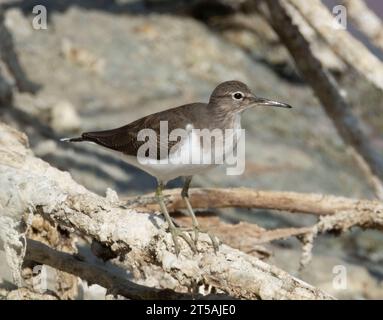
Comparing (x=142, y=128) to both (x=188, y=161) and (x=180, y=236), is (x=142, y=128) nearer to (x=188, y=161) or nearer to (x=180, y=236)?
(x=188, y=161)

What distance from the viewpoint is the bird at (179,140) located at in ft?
15.8

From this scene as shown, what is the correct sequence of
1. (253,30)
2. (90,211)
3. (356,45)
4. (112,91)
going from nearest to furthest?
1. (90,211)
2. (356,45)
3. (112,91)
4. (253,30)

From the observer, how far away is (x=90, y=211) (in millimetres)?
4715

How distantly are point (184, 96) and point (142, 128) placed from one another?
163 inches

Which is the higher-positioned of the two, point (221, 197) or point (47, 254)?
point (221, 197)

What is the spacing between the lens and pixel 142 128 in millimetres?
5188

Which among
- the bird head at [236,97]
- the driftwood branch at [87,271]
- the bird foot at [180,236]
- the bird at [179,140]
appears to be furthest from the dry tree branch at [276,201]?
the bird foot at [180,236]

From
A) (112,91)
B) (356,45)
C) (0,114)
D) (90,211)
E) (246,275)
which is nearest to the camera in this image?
(246,275)

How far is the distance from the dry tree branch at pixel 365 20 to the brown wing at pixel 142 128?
41.0 inches

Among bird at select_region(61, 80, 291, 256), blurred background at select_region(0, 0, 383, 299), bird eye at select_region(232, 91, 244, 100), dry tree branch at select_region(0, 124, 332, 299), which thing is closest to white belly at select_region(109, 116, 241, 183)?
bird at select_region(61, 80, 291, 256)

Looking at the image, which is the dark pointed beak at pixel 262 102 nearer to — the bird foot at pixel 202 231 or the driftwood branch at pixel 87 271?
the bird foot at pixel 202 231

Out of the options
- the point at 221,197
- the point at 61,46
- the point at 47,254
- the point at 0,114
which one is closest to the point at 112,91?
the point at 61,46

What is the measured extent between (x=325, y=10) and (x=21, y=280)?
2.31 m
